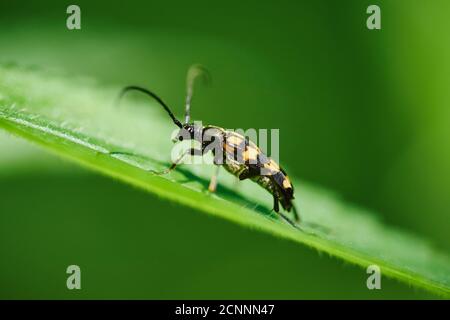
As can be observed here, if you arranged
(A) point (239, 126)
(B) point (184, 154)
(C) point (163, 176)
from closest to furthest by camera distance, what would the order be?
(C) point (163, 176), (B) point (184, 154), (A) point (239, 126)

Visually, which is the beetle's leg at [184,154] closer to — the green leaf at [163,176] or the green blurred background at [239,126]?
the green leaf at [163,176]

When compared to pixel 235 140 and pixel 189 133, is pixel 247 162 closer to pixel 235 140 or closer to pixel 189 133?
pixel 235 140

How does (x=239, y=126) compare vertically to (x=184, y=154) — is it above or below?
above

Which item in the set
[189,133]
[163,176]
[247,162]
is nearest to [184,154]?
[189,133]

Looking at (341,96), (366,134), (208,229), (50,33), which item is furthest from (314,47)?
(50,33)

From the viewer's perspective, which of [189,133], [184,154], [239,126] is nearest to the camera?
[184,154]

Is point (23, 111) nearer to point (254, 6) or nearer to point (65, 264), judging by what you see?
point (65, 264)

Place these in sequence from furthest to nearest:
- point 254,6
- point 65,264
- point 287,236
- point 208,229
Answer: point 254,6
point 208,229
point 65,264
point 287,236
